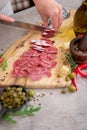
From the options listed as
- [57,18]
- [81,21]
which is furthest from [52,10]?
[81,21]

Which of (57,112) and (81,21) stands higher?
(81,21)

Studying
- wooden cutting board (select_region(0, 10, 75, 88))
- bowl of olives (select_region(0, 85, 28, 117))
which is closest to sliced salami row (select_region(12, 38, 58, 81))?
wooden cutting board (select_region(0, 10, 75, 88))

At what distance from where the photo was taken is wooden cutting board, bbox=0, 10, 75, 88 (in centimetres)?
116

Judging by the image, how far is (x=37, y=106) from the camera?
1098 mm

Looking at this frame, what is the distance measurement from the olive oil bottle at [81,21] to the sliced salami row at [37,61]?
129 millimetres

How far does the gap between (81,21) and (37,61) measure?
0.27 meters

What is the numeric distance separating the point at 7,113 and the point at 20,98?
0.25 ft

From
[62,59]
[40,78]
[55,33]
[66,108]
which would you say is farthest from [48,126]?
[55,33]

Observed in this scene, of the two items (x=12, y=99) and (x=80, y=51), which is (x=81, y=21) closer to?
(x=80, y=51)

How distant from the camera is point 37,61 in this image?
124 cm

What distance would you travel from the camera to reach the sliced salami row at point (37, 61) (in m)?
1.20

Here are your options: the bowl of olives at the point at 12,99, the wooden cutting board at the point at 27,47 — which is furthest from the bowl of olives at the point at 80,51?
the bowl of olives at the point at 12,99

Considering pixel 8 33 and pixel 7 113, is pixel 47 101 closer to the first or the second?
pixel 7 113

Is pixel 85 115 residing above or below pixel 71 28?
below
